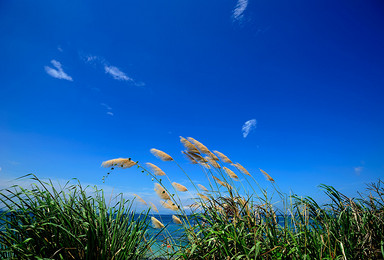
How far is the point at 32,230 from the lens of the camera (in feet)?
6.53

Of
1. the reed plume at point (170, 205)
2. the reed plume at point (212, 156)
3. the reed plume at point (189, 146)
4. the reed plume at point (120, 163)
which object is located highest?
the reed plume at point (189, 146)

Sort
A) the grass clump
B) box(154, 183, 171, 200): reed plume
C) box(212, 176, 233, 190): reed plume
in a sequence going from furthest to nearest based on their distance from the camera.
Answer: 1. box(154, 183, 171, 200): reed plume
2. box(212, 176, 233, 190): reed plume
3. the grass clump

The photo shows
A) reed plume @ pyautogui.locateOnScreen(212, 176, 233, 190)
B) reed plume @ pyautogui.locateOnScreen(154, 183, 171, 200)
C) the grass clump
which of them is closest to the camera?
the grass clump

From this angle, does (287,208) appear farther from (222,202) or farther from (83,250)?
(83,250)

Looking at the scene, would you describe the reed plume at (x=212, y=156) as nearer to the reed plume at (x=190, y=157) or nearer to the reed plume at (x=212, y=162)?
the reed plume at (x=212, y=162)

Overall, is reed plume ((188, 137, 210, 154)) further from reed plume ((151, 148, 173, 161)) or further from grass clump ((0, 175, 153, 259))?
grass clump ((0, 175, 153, 259))

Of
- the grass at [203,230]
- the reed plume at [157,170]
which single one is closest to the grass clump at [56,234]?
the grass at [203,230]

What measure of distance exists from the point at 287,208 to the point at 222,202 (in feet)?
3.28

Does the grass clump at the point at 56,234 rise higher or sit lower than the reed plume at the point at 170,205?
lower

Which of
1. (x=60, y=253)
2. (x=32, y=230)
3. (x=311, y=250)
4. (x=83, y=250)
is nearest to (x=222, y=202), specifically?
(x=311, y=250)

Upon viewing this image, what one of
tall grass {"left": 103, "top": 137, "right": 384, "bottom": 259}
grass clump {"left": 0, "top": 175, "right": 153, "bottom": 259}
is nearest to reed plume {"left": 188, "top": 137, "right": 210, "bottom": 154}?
tall grass {"left": 103, "top": 137, "right": 384, "bottom": 259}

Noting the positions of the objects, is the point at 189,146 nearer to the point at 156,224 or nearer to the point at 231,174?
the point at 231,174

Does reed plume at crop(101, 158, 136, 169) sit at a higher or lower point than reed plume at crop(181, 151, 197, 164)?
lower

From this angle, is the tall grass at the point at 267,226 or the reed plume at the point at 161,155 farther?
the reed plume at the point at 161,155
